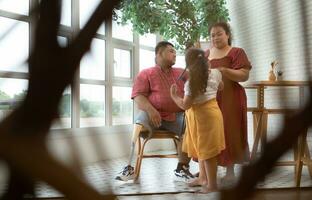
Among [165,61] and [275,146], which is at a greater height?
[165,61]

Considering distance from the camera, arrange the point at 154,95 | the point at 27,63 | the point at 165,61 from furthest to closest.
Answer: the point at 154,95, the point at 165,61, the point at 27,63

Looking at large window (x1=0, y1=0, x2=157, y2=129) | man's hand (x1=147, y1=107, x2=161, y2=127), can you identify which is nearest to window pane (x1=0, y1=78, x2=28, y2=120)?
large window (x1=0, y1=0, x2=157, y2=129)

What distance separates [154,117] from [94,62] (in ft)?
8.62

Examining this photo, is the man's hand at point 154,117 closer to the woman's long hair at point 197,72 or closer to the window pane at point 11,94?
the woman's long hair at point 197,72

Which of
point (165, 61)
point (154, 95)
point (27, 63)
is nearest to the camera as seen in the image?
point (27, 63)

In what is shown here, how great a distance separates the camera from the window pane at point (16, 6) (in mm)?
246

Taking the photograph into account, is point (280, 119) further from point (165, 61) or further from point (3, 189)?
point (165, 61)

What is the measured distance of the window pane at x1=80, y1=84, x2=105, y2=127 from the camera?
241 mm

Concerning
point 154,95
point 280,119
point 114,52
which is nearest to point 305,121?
point 280,119

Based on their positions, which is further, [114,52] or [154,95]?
[154,95]

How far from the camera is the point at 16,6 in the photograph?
25 cm

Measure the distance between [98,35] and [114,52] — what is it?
3 cm

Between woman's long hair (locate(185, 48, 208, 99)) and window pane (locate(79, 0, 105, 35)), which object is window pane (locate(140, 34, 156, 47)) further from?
window pane (locate(79, 0, 105, 35))

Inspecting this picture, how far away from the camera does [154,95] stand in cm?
277
